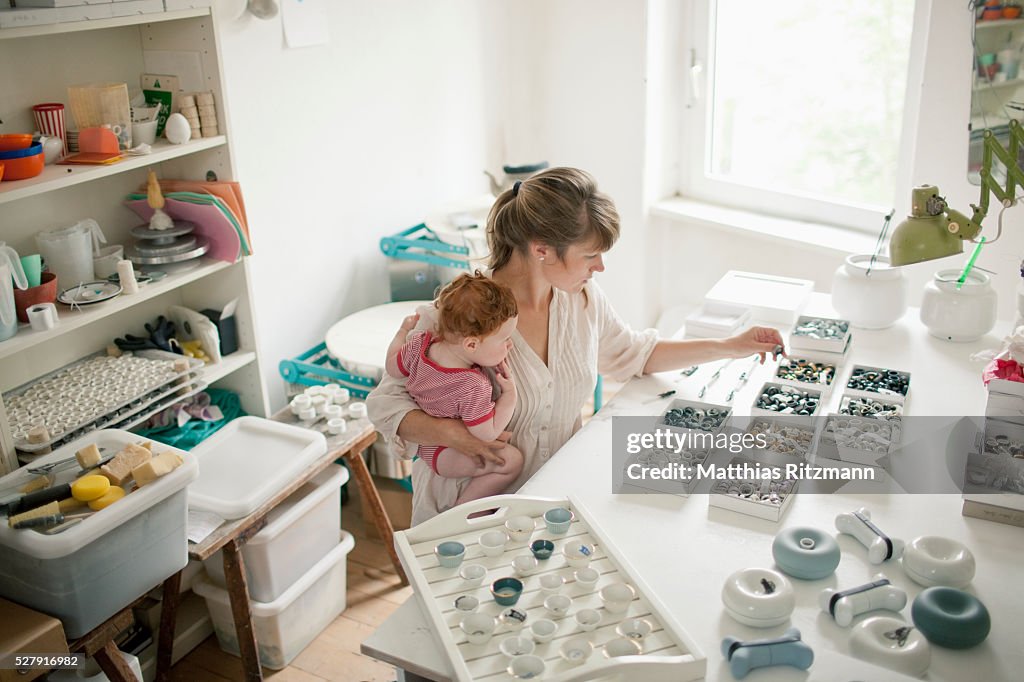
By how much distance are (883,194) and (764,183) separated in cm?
45

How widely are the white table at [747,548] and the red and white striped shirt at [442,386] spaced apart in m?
0.18

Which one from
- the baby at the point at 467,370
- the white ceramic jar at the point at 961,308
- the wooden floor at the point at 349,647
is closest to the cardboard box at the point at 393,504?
the wooden floor at the point at 349,647

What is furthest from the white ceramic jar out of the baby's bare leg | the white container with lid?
the white container with lid

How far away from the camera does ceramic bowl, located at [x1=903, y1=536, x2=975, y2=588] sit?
140 centimetres

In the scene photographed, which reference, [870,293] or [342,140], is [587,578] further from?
[342,140]

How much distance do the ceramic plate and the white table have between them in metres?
1.09

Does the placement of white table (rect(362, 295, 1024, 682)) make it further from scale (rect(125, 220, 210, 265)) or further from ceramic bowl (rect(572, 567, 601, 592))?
scale (rect(125, 220, 210, 265))

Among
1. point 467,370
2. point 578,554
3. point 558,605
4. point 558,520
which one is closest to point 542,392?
point 467,370

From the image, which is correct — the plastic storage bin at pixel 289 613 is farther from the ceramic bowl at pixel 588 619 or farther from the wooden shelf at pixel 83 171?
the ceramic bowl at pixel 588 619

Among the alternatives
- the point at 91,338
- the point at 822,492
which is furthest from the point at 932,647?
the point at 91,338

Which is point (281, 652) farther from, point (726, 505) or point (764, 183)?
point (764, 183)

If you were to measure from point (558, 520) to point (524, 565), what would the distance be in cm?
13

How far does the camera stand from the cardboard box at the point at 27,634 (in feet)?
5.32

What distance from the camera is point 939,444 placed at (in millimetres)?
1805
